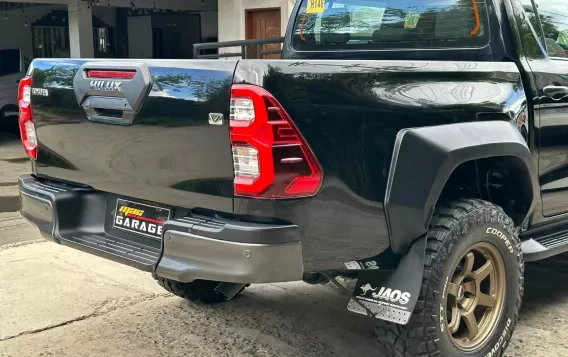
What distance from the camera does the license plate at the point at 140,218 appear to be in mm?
2994

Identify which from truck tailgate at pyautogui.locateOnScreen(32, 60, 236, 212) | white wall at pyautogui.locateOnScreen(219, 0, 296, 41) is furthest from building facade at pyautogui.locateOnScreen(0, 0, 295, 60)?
truck tailgate at pyautogui.locateOnScreen(32, 60, 236, 212)

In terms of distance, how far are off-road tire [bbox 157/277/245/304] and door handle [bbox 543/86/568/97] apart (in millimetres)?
2246

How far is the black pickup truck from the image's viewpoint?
2.56 m

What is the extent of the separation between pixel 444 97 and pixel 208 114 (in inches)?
42.7

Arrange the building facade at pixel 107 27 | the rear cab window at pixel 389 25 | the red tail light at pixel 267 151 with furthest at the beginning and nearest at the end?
the building facade at pixel 107 27, the rear cab window at pixel 389 25, the red tail light at pixel 267 151

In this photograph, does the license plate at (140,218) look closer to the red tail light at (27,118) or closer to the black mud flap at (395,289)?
the red tail light at (27,118)

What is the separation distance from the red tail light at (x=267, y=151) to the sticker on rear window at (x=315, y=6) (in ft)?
6.88

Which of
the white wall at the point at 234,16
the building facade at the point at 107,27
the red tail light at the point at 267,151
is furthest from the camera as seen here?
the building facade at the point at 107,27

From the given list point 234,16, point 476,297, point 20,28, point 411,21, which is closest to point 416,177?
point 476,297

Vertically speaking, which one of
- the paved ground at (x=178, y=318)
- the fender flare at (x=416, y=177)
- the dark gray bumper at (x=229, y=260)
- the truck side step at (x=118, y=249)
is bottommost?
the paved ground at (x=178, y=318)

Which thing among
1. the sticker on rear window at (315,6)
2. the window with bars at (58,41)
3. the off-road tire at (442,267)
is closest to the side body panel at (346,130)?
the off-road tire at (442,267)

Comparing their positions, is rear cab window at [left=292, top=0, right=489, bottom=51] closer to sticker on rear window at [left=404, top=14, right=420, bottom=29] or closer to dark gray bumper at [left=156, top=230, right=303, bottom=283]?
sticker on rear window at [left=404, top=14, right=420, bottom=29]

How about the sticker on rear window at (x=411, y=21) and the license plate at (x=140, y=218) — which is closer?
the license plate at (x=140, y=218)

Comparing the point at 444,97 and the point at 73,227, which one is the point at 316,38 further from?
the point at 73,227
